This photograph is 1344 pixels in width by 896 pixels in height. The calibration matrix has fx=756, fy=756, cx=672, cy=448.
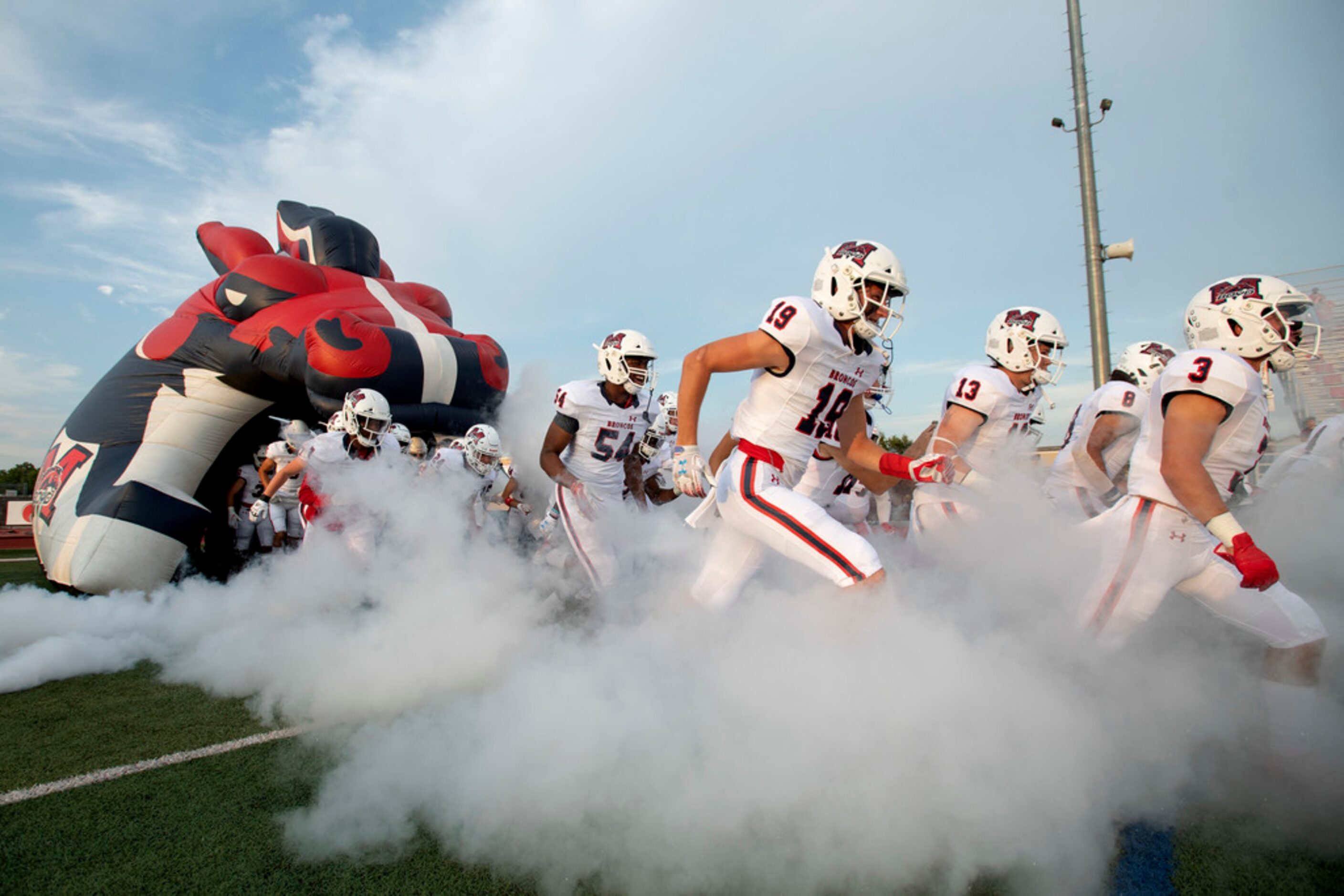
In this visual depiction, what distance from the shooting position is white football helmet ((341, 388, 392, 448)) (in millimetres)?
6293

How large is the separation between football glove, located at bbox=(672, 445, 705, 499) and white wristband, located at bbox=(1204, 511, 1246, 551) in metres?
1.73

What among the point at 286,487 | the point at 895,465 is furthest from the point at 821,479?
the point at 286,487

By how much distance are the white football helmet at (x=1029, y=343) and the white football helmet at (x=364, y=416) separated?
15.7 feet

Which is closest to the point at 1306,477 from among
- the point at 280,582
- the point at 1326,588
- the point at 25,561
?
the point at 1326,588

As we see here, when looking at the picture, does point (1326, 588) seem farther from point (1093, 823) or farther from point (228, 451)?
point (228, 451)

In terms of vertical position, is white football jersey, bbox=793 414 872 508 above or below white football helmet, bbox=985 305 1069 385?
below

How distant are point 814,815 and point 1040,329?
2865mm

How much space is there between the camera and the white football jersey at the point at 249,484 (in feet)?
32.1

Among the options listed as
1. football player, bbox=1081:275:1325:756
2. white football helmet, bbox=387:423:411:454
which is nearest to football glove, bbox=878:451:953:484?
football player, bbox=1081:275:1325:756

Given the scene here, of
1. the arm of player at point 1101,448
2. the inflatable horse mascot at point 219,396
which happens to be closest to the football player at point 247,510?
the inflatable horse mascot at point 219,396

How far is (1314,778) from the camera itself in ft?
8.29

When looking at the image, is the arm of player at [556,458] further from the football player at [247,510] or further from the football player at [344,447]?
the football player at [247,510]

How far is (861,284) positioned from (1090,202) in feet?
29.4

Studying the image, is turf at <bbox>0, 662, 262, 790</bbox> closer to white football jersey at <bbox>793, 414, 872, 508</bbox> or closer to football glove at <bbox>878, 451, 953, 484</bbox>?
white football jersey at <bbox>793, 414, 872, 508</bbox>
